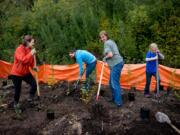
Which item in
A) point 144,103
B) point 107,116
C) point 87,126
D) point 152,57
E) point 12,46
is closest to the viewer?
point 87,126

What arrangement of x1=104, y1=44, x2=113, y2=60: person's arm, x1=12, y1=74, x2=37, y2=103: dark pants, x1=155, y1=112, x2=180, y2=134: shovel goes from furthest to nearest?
x1=12, y1=74, x2=37, y2=103: dark pants, x1=104, y1=44, x2=113, y2=60: person's arm, x1=155, y1=112, x2=180, y2=134: shovel

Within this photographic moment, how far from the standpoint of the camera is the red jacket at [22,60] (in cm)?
862

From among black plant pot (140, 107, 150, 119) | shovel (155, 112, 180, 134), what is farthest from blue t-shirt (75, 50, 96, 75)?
shovel (155, 112, 180, 134)

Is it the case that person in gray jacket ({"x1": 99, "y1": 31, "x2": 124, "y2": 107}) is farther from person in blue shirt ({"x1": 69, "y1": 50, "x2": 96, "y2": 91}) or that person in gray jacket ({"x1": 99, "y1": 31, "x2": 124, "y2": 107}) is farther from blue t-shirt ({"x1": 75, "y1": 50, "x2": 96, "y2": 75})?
blue t-shirt ({"x1": 75, "y1": 50, "x2": 96, "y2": 75})

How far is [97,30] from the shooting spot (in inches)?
705

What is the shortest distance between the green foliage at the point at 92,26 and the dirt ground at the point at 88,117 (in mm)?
5822

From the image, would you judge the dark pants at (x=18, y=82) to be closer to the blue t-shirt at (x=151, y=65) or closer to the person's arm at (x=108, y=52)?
the person's arm at (x=108, y=52)

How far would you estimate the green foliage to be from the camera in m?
15.8

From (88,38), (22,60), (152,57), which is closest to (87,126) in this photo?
(22,60)

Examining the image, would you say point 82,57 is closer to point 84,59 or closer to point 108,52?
point 84,59

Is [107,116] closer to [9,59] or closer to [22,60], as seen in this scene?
[22,60]

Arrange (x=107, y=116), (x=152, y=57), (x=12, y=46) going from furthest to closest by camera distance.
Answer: (x=12, y=46)
(x=152, y=57)
(x=107, y=116)

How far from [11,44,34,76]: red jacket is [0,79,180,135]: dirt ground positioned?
3.09 feet

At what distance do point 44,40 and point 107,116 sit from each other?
36.6 ft
